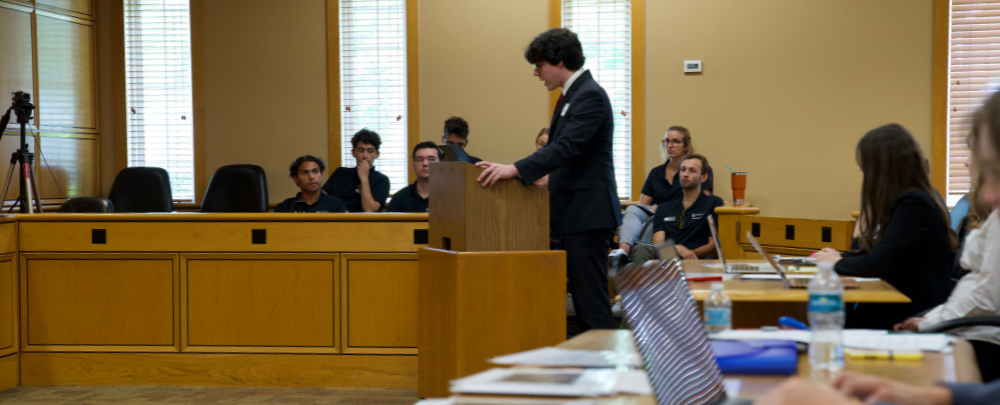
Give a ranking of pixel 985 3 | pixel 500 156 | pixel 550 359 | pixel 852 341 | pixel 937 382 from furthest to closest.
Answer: pixel 500 156, pixel 985 3, pixel 852 341, pixel 550 359, pixel 937 382

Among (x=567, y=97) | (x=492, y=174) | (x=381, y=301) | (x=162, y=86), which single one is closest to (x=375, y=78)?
(x=162, y=86)

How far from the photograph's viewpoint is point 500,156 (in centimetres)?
584

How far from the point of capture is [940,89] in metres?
5.43

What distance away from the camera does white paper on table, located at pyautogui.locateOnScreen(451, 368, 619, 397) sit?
0.95 m

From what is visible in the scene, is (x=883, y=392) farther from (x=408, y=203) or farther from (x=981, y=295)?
(x=408, y=203)

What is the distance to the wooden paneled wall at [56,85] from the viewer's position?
18.0 ft

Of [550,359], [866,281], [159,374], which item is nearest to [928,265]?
[866,281]

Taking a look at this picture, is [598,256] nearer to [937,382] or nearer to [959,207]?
[937,382]

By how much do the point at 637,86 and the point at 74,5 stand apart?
4562 mm

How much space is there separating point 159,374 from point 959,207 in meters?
3.94

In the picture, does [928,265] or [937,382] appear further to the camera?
[928,265]

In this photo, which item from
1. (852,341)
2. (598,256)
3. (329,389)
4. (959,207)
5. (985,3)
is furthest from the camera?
(985,3)

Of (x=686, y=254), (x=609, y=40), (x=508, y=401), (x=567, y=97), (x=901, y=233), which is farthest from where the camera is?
(x=609, y=40)

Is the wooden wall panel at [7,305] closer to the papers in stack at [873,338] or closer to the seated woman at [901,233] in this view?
the papers in stack at [873,338]
